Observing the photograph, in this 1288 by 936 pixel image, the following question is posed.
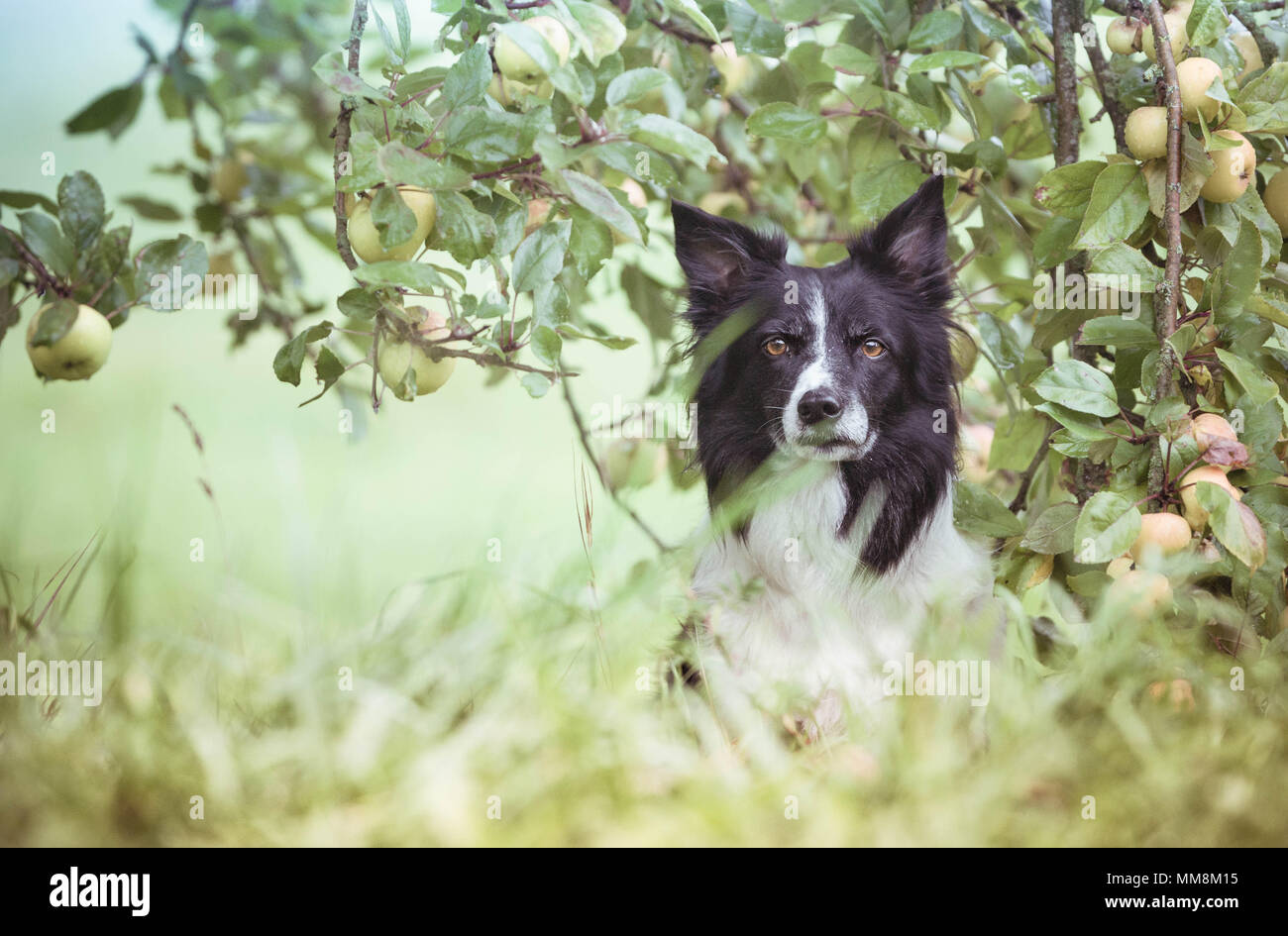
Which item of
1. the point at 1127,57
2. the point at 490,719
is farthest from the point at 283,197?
the point at 1127,57

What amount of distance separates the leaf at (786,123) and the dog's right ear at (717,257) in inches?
10.7

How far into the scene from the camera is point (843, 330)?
2.62 m

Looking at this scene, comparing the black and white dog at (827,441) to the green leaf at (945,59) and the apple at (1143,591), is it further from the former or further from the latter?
the apple at (1143,591)

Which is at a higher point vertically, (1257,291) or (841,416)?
(1257,291)

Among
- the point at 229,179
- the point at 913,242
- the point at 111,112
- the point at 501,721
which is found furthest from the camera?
the point at 229,179

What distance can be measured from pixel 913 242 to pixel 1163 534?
1.02 meters

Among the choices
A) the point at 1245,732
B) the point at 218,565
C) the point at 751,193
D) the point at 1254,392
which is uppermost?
the point at 751,193

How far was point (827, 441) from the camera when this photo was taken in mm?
2467

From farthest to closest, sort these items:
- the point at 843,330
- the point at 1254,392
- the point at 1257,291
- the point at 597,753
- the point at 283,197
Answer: the point at 283,197 < the point at 843,330 < the point at 1257,291 < the point at 1254,392 < the point at 597,753

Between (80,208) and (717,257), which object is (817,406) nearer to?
(717,257)

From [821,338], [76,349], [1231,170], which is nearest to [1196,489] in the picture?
[1231,170]

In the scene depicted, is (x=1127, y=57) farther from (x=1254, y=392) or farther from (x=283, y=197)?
(x=283, y=197)

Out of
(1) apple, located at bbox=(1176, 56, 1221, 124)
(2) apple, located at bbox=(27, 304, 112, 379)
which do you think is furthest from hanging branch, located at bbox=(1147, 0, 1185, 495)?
(2) apple, located at bbox=(27, 304, 112, 379)
